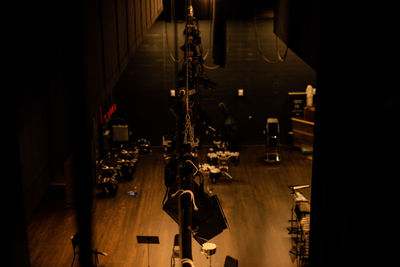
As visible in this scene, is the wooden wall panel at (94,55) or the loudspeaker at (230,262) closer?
the wooden wall panel at (94,55)

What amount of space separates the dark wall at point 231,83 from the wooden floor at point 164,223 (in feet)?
7.31

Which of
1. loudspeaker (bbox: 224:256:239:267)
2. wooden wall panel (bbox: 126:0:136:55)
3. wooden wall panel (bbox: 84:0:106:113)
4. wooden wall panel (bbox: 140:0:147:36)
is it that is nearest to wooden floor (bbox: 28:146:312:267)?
loudspeaker (bbox: 224:256:239:267)

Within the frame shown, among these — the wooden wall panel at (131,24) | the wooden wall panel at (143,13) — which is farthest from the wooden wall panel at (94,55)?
the wooden wall panel at (143,13)

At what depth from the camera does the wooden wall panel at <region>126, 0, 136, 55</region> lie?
4.78 m

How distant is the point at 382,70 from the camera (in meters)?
2.30

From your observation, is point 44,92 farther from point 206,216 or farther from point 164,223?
point 164,223

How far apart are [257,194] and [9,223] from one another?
9.32 m

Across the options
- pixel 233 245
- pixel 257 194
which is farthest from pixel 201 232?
pixel 257 194

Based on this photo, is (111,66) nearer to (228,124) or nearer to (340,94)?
(340,94)

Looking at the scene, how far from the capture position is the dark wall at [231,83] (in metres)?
13.4

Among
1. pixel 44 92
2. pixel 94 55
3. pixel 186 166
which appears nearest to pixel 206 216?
pixel 186 166

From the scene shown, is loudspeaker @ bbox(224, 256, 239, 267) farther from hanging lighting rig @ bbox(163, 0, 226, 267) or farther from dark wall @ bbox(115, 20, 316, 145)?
dark wall @ bbox(115, 20, 316, 145)

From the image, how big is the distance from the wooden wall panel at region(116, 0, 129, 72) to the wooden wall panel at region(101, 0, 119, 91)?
0.18m

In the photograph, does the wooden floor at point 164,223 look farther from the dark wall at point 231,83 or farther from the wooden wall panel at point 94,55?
the wooden wall panel at point 94,55
